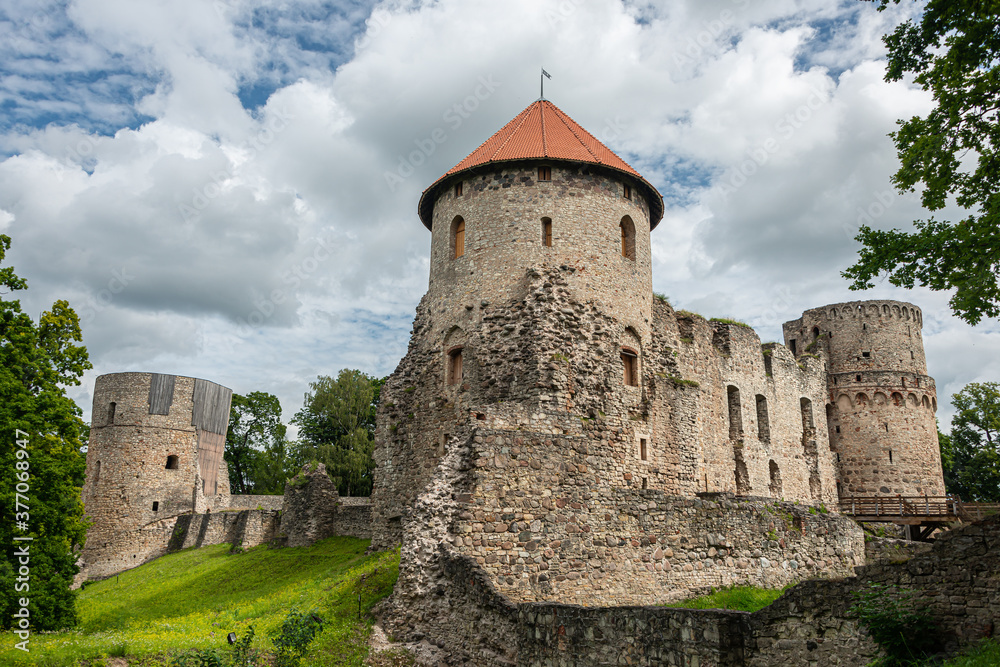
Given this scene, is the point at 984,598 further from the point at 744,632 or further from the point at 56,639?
the point at 56,639

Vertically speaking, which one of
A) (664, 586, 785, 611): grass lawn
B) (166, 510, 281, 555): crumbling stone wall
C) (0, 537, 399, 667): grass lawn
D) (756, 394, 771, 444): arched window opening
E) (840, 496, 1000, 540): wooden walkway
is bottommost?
(0, 537, 399, 667): grass lawn

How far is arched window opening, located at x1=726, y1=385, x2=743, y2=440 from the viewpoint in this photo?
28.6 metres


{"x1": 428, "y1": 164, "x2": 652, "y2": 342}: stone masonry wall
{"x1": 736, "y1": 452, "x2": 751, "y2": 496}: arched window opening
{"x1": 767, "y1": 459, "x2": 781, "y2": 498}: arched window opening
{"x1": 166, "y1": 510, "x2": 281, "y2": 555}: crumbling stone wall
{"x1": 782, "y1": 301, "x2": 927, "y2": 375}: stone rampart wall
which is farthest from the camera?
{"x1": 782, "y1": 301, "x2": 927, "y2": 375}: stone rampart wall

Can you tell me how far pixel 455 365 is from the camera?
20406 mm

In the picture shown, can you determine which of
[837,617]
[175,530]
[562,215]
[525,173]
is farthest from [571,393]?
[175,530]

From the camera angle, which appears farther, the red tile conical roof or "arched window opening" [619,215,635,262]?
"arched window opening" [619,215,635,262]

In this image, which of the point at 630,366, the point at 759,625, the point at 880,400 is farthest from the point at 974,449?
the point at 759,625

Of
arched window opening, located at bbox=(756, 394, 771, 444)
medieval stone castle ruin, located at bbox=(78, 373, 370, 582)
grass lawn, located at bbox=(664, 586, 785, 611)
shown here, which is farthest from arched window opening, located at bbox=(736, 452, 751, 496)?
medieval stone castle ruin, located at bbox=(78, 373, 370, 582)

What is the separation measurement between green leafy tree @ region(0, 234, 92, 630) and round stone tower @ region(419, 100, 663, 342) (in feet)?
34.3

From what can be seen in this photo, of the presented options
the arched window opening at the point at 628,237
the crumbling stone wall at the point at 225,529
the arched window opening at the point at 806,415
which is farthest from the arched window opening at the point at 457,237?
the arched window opening at the point at 806,415

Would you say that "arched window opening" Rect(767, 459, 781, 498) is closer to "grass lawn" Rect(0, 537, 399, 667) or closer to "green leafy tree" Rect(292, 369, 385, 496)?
"grass lawn" Rect(0, 537, 399, 667)

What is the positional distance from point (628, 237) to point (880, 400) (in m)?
23.3

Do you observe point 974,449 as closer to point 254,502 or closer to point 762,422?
point 762,422

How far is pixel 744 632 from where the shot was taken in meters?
8.72
